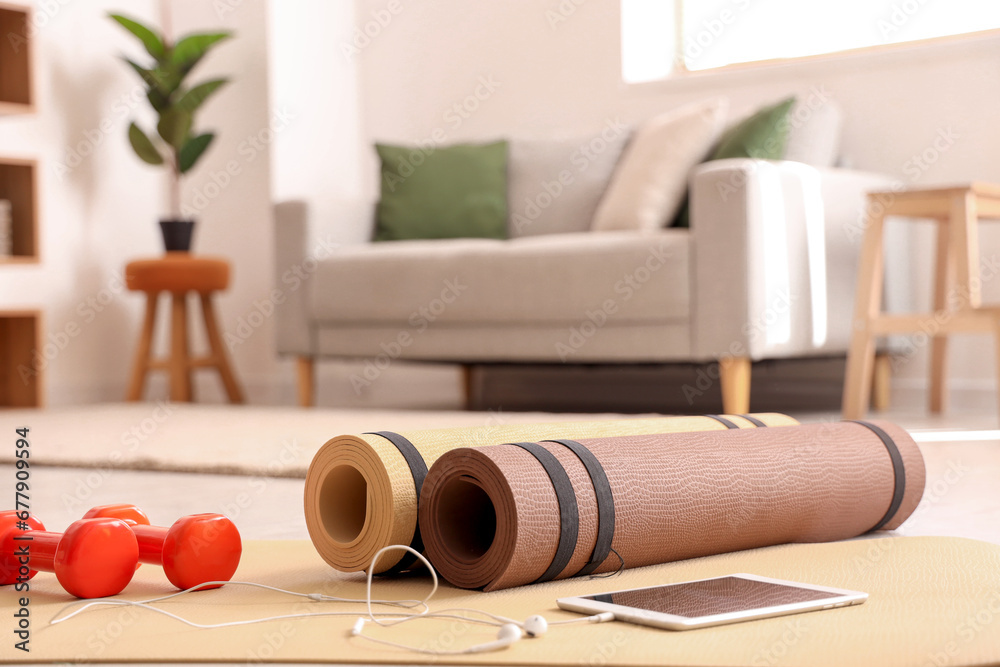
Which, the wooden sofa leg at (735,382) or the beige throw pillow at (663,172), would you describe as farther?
the beige throw pillow at (663,172)

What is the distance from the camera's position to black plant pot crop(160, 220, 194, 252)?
15.2ft

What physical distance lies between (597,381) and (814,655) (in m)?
3.50

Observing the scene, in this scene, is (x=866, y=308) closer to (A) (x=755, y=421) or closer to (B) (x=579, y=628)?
(A) (x=755, y=421)

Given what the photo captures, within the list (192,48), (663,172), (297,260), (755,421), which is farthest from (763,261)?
(192,48)

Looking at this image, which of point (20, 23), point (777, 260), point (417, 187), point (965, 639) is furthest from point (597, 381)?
point (965, 639)

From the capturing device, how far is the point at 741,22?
433 centimetres

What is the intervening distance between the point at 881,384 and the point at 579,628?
289 centimetres

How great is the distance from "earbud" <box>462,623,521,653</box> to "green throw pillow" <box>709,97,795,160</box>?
2687mm

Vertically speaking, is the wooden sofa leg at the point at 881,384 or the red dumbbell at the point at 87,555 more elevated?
the red dumbbell at the point at 87,555

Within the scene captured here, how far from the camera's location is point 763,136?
3.47 meters

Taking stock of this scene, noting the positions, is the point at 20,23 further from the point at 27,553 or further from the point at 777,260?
the point at 27,553

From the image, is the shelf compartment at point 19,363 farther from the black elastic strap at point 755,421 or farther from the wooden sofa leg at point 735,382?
the black elastic strap at point 755,421

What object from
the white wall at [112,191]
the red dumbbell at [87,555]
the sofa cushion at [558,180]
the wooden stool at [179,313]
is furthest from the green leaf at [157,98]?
the red dumbbell at [87,555]

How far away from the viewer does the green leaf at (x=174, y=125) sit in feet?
15.0
